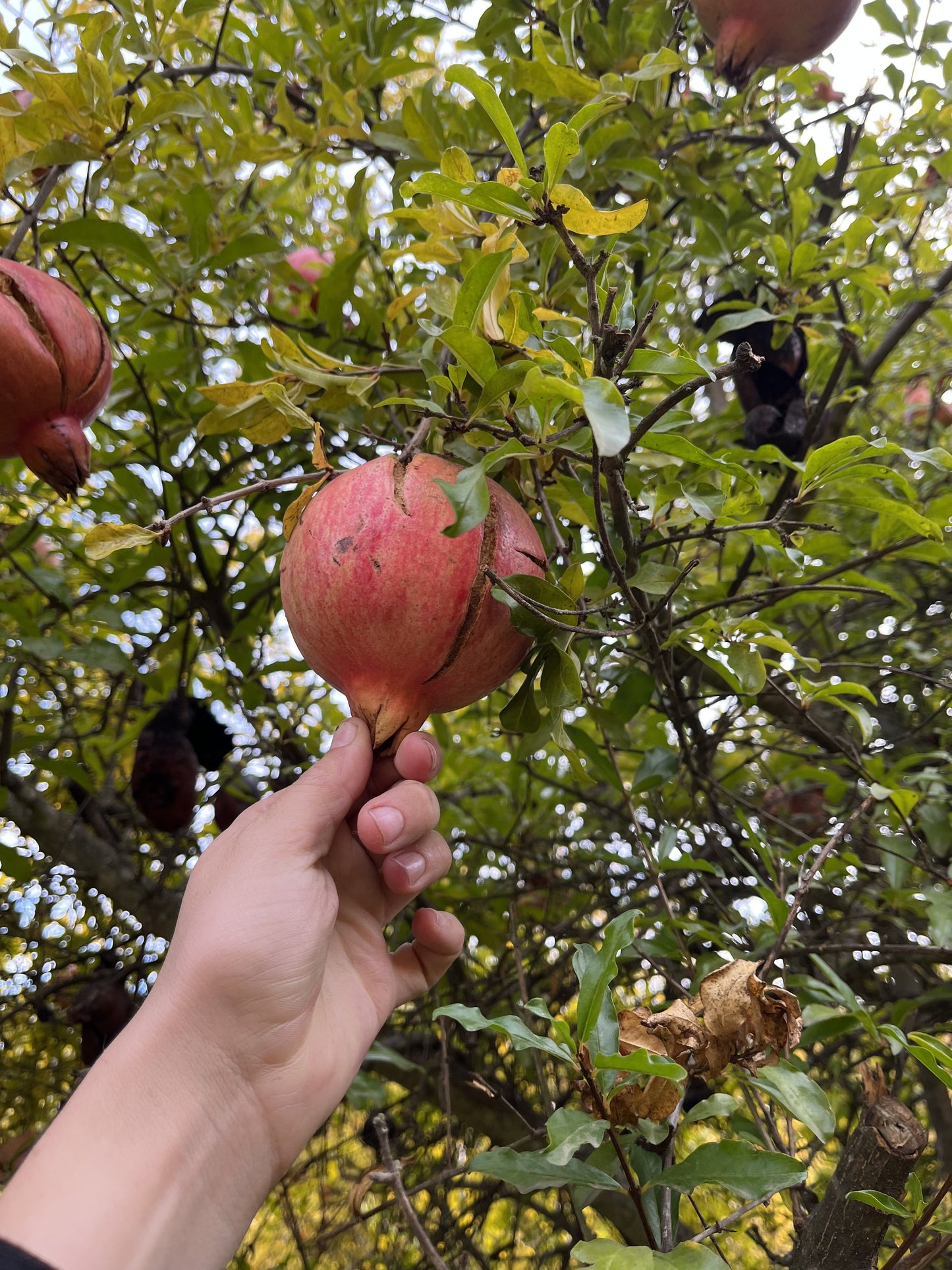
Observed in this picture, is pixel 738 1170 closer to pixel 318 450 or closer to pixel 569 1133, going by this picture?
pixel 569 1133

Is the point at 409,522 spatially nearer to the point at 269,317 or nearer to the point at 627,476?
the point at 627,476

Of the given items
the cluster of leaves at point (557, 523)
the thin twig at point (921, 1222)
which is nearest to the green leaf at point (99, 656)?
the cluster of leaves at point (557, 523)

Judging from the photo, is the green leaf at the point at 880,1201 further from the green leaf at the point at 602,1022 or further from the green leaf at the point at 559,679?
the green leaf at the point at 559,679

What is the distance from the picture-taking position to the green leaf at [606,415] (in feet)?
1.80

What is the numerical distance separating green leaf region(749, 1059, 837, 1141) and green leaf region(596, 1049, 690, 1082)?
14 cm

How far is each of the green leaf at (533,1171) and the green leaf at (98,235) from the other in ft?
3.72

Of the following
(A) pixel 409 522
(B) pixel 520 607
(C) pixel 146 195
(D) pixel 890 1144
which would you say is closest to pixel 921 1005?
(D) pixel 890 1144

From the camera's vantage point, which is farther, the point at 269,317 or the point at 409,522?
the point at 269,317

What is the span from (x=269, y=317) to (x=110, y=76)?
45 cm

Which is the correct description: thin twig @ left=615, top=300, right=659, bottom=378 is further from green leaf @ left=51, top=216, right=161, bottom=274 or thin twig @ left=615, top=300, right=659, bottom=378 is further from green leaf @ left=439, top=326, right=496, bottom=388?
green leaf @ left=51, top=216, right=161, bottom=274

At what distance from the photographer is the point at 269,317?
1.45 meters

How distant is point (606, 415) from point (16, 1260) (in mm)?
744

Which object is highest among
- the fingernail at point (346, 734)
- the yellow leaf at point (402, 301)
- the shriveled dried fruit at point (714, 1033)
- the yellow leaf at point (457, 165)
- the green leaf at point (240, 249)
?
the green leaf at point (240, 249)

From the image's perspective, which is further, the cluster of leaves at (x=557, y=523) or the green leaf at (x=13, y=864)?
the green leaf at (x=13, y=864)
